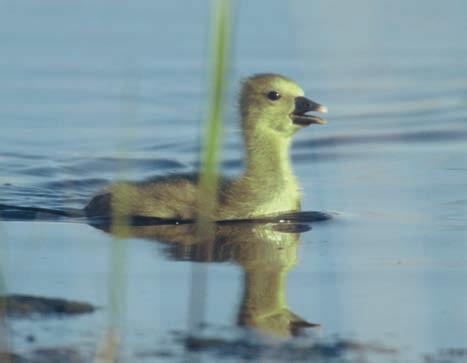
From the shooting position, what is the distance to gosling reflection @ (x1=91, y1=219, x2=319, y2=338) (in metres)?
7.59

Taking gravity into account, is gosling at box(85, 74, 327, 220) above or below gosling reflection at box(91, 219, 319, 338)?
above

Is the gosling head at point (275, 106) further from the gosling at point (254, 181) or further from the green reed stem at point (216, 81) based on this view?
the green reed stem at point (216, 81)

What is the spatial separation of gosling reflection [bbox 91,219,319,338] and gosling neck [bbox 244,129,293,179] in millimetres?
511

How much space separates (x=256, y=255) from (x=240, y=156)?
3.91 m

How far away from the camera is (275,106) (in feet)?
36.1

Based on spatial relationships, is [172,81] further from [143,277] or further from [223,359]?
[223,359]

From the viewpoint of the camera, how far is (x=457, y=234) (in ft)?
32.2

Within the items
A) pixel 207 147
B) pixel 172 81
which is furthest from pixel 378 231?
pixel 172 81

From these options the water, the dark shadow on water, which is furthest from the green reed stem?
the dark shadow on water

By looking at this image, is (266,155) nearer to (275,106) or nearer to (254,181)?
(254,181)

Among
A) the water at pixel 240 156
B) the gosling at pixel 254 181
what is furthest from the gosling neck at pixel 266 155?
the water at pixel 240 156

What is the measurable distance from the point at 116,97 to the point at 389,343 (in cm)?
793

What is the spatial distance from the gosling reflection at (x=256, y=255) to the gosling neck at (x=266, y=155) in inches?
20.1

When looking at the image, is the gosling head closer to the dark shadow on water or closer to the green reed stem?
the dark shadow on water
